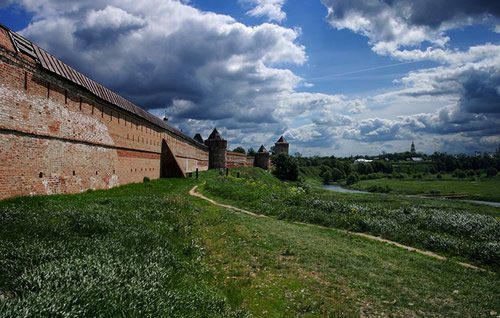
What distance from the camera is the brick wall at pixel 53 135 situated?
10109mm

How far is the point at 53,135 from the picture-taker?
40.6 feet

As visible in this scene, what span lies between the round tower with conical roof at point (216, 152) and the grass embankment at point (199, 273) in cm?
3865

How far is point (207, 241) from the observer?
923 centimetres

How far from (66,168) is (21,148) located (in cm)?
281

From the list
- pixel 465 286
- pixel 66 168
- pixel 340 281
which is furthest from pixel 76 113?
pixel 465 286

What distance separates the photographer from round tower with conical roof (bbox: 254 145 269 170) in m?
67.2

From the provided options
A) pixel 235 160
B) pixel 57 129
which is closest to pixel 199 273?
pixel 57 129

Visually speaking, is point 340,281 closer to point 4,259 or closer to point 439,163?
point 4,259

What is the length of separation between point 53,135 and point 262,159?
5589cm

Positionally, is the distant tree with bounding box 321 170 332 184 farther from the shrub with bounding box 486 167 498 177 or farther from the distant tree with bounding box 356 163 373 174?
the shrub with bounding box 486 167 498 177

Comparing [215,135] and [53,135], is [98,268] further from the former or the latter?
[215,135]

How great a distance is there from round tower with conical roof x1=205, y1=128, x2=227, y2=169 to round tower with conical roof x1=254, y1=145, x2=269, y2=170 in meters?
17.9

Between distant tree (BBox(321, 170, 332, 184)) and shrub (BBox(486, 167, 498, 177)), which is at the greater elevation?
shrub (BBox(486, 167, 498, 177))

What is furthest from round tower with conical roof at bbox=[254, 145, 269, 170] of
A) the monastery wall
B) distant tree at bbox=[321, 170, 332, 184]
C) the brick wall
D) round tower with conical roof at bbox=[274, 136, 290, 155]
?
the brick wall
